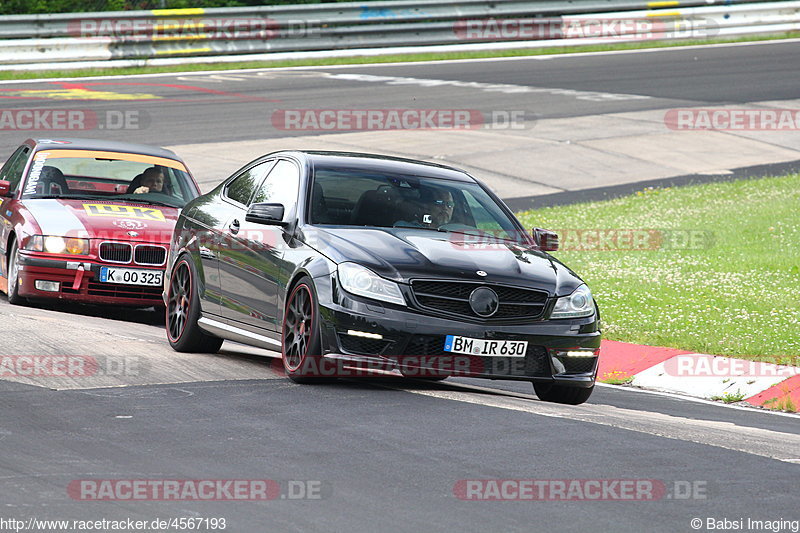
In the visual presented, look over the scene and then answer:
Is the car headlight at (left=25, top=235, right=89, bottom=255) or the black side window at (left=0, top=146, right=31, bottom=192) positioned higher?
the black side window at (left=0, top=146, right=31, bottom=192)

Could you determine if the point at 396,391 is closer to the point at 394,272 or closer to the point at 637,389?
the point at 394,272

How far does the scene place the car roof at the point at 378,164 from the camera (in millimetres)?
9664

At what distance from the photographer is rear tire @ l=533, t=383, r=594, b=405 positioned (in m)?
9.00

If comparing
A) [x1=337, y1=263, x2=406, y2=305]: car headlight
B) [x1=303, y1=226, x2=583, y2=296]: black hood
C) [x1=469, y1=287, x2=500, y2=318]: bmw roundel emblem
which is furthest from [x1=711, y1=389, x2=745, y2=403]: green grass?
[x1=337, y1=263, x2=406, y2=305]: car headlight

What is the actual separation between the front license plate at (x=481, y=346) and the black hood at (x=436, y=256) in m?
0.38

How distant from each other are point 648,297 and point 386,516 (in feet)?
26.2

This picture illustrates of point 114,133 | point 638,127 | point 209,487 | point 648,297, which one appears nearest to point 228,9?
point 114,133

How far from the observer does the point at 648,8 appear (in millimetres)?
34781
